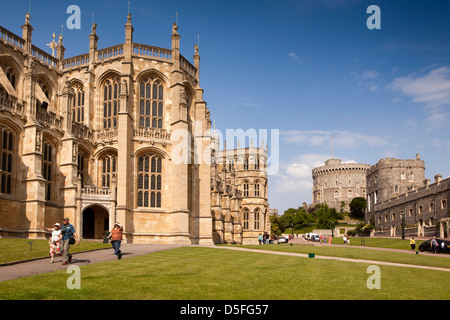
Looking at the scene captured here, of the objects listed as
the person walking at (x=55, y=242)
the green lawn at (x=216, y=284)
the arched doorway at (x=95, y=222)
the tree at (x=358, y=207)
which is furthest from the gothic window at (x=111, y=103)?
the tree at (x=358, y=207)

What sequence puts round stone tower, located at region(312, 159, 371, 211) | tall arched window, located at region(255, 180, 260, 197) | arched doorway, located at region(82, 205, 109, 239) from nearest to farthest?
1. arched doorway, located at region(82, 205, 109, 239)
2. tall arched window, located at region(255, 180, 260, 197)
3. round stone tower, located at region(312, 159, 371, 211)

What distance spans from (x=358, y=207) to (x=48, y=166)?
10943cm

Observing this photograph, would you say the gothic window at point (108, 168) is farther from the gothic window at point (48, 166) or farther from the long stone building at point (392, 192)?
the long stone building at point (392, 192)

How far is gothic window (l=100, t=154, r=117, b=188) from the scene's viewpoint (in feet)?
131

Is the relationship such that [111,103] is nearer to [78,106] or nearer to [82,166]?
[78,106]

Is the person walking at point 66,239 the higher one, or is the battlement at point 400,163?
the battlement at point 400,163

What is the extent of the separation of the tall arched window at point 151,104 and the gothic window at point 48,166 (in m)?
8.01

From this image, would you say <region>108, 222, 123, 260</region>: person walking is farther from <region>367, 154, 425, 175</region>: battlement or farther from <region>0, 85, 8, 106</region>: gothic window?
<region>367, 154, 425, 175</region>: battlement

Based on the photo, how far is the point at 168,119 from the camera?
41.7 metres

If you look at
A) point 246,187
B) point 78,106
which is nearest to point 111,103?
point 78,106

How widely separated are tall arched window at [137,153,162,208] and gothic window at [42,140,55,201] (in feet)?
22.9

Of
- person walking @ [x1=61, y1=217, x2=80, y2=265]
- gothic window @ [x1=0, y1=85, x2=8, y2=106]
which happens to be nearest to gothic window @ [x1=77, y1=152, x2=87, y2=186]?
gothic window @ [x1=0, y1=85, x2=8, y2=106]

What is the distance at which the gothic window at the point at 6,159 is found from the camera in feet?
104

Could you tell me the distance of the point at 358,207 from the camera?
131875 mm
